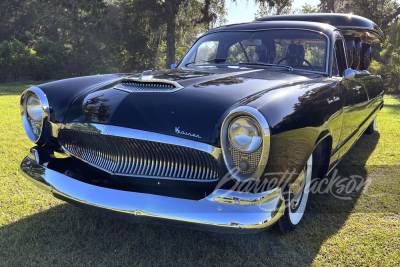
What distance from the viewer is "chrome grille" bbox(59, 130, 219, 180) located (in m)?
1.96

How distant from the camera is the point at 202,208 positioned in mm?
1817

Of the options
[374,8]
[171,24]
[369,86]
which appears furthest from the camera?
[374,8]

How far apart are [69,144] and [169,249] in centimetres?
105

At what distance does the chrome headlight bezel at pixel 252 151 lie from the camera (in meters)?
1.81

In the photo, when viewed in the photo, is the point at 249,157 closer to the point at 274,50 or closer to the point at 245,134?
the point at 245,134

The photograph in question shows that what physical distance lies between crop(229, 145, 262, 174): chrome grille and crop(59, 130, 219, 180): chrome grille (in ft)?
0.37

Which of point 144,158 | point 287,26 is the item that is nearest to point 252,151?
point 144,158

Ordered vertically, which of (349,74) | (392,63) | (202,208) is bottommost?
(392,63)

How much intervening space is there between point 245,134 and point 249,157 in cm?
13

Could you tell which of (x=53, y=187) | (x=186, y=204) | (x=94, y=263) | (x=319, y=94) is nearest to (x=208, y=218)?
(x=186, y=204)

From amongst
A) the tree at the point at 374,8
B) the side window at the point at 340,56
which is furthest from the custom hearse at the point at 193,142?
the tree at the point at 374,8

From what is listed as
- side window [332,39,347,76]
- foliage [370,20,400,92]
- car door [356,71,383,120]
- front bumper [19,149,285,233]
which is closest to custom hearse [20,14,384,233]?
front bumper [19,149,285,233]

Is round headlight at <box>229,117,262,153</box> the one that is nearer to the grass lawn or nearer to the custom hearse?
the custom hearse

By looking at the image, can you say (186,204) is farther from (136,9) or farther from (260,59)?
(136,9)
